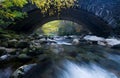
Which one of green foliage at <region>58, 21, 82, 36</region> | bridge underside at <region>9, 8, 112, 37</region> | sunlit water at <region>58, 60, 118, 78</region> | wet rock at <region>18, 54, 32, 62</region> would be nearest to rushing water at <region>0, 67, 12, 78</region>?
wet rock at <region>18, 54, 32, 62</region>

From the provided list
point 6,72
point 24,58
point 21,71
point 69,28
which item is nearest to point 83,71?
point 24,58

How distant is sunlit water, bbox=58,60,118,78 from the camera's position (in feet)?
19.8

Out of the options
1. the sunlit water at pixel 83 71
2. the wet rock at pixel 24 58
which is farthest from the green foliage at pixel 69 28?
the wet rock at pixel 24 58

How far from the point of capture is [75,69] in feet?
21.4

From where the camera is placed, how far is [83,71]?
21.2 feet

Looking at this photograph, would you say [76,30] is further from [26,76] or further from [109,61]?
[26,76]

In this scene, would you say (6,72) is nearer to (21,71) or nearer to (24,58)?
(21,71)

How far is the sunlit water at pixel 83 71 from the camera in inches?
238

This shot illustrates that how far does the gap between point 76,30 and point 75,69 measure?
17.1m

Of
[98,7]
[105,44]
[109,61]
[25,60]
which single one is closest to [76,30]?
[98,7]

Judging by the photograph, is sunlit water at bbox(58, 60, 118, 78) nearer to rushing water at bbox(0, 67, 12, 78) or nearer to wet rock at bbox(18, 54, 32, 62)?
wet rock at bbox(18, 54, 32, 62)

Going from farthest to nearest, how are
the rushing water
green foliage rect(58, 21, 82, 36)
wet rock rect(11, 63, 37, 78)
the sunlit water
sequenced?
green foliage rect(58, 21, 82, 36) < the sunlit water < the rushing water < wet rock rect(11, 63, 37, 78)

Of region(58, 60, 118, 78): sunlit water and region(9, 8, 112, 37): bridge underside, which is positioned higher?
region(9, 8, 112, 37): bridge underside

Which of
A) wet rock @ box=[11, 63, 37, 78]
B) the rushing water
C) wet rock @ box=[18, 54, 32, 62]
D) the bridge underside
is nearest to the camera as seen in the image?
wet rock @ box=[11, 63, 37, 78]
